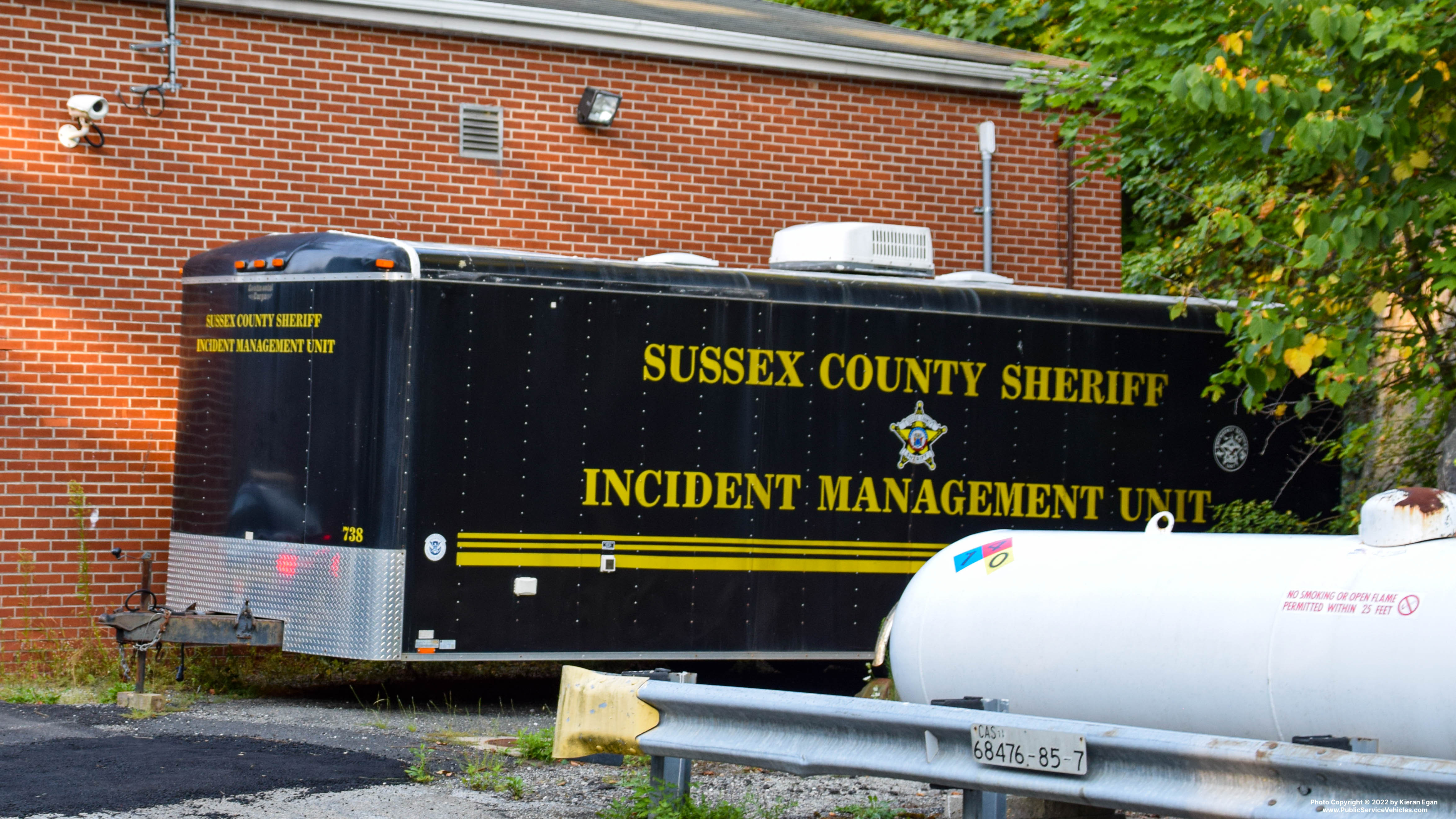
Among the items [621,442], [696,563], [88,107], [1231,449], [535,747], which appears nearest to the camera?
[535,747]

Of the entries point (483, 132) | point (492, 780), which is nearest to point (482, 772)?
point (492, 780)

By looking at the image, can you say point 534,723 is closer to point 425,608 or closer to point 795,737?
point 425,608

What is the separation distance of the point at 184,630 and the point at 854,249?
4.77 meters

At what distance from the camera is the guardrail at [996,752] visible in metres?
4.53

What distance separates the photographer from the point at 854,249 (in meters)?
10.9

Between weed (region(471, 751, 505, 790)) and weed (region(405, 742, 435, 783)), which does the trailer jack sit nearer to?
weed (region(405, 742, 435, 783))

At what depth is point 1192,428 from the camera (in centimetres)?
1138

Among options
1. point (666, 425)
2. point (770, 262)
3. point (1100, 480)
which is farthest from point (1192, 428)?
point (666, 425)

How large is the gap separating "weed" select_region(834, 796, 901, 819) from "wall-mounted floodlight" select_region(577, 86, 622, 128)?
7111 millimetres

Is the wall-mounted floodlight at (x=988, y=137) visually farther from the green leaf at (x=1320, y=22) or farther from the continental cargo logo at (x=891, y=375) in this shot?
the green leaf at (x=1320, y=22)

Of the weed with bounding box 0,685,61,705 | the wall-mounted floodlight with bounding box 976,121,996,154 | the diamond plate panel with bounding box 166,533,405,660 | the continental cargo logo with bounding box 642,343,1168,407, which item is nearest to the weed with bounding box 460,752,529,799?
the diamond plate panel with bounding box 166,533,405,660

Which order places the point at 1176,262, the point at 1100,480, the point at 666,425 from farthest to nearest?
the point at 1176,262 → the point at 1100,480 → the point at 666,425

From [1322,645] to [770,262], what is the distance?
6136mm

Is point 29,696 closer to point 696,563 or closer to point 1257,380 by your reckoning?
point 696,563
